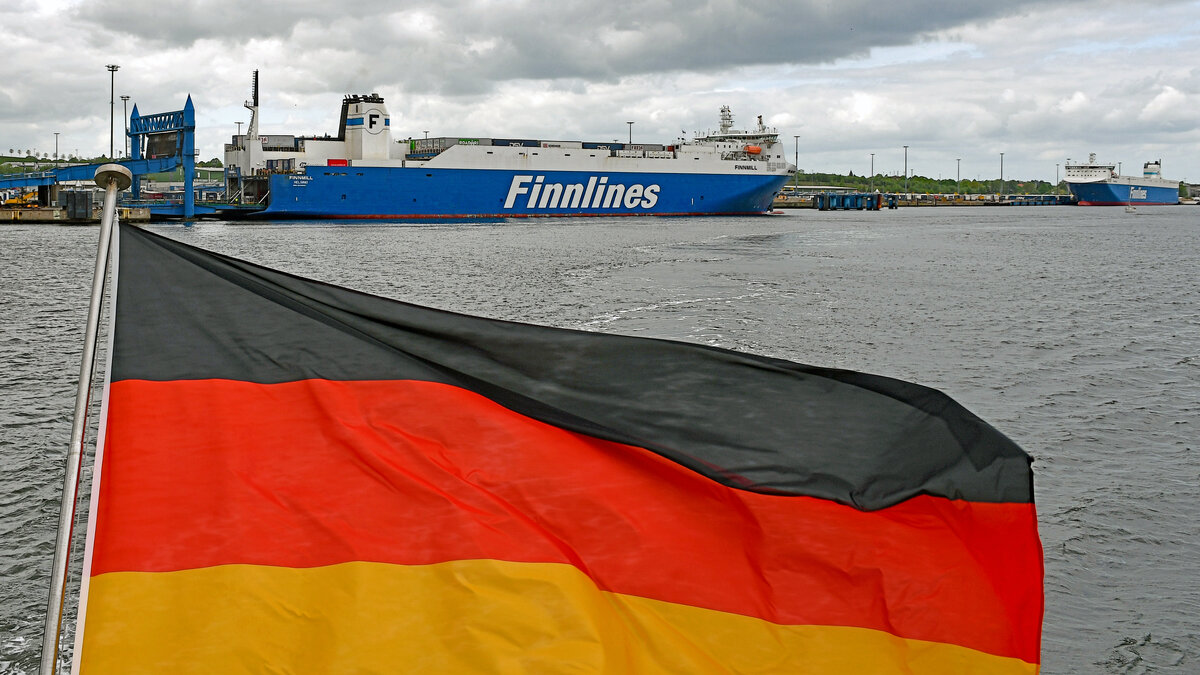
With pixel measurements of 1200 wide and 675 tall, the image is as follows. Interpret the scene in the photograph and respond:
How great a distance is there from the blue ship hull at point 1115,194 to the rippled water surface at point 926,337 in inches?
3418

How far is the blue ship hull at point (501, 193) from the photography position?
154 ft

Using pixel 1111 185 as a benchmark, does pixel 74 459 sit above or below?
below

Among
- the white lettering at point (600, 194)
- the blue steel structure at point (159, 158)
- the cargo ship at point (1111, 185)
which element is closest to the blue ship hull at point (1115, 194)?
the cargo ship at point (1111, 185)

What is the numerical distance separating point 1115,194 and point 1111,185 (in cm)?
190

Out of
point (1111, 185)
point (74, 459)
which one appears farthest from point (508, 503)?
point (1111, 185)

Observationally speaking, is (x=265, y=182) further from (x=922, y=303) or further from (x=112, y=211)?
(x=112, y=211)

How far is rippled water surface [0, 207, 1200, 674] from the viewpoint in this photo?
4719mm

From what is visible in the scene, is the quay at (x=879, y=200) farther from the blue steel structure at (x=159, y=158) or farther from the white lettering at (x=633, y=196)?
the blue steel structure at (x=159, y=158)

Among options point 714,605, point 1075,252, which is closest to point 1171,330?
point 714,605

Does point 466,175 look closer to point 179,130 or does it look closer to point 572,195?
point 572,195

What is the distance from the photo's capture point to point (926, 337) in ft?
41.9

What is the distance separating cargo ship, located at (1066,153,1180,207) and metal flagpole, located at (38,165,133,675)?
121770 millimetres

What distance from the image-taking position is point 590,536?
2.76 meters

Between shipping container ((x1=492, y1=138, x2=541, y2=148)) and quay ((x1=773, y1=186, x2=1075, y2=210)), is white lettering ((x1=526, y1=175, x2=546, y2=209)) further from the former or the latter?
quay ((x1=773, y1=186, x2=1075, y2=210))
